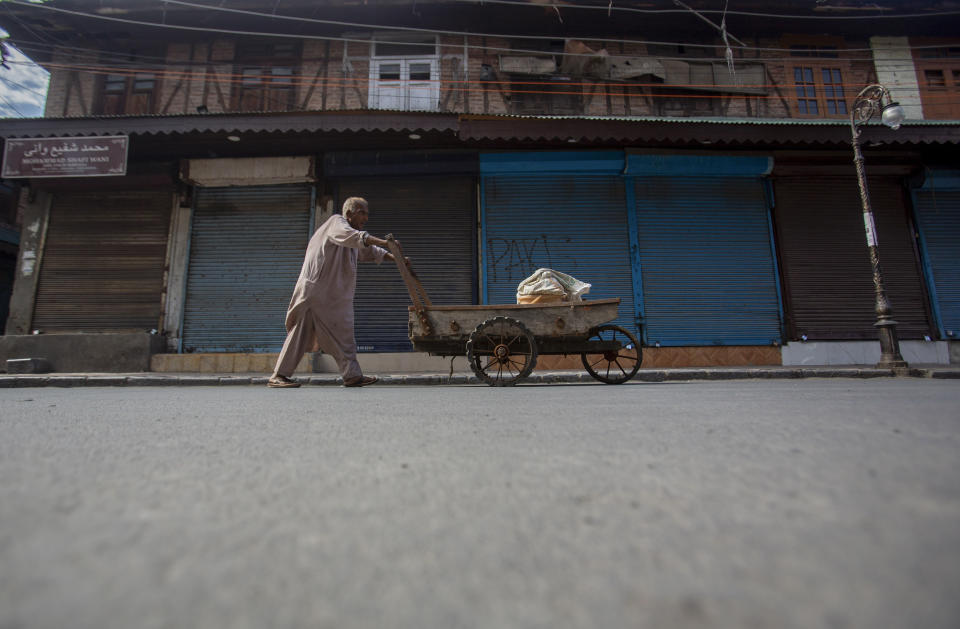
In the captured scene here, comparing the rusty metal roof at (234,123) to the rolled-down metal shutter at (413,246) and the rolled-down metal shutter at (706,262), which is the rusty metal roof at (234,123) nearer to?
the rolled-down metal shutter at (413,246)

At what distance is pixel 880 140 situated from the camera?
8.86m

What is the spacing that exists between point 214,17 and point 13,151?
5494mm

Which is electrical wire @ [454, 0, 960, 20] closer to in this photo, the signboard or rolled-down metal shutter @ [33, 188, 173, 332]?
the signboard

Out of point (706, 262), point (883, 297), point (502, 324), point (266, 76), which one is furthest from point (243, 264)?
point (883, 297)

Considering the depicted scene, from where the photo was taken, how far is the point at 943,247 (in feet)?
33.1

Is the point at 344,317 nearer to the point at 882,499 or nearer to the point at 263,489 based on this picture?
the point at 263,489

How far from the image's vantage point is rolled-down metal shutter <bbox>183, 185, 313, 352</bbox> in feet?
31.5

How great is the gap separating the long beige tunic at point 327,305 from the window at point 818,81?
12317 mm

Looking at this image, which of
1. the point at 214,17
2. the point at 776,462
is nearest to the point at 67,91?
the point at 214,17

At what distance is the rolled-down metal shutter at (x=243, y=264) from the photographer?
959 cm

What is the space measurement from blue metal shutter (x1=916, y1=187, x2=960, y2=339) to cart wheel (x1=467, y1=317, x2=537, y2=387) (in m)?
9.48

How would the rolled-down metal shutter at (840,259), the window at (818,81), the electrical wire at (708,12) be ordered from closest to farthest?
the rolled-down metal shutter at (840,259), the electrical wire at (708,12), the window at (818,81)

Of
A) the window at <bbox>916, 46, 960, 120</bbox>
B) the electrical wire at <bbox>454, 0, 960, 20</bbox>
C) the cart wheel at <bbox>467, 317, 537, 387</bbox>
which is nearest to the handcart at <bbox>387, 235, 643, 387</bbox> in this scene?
the cart wheel at <bbox>467, 317, 537, 387</bbox>

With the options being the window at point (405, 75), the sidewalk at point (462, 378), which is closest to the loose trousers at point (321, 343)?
the sidewalk at point (462, 378)
